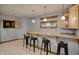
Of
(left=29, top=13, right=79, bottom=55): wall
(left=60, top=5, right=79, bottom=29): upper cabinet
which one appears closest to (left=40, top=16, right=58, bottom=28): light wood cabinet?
(left=29, top=13, right=79, bottom=55): wall

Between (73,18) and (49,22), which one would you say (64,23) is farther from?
(49,22)

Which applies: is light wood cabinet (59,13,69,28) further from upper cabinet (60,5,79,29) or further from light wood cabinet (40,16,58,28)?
light wood cabinet (40,16,58,28)

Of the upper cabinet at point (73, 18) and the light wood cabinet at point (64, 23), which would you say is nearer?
the upper cabinet at point (73, 18)

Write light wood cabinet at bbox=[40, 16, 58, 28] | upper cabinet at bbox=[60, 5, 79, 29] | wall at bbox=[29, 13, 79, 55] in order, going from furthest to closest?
upper cabinet at bbox=[60, 5, 79, 29], light wood cabinet at bbox=[40, 16, 58, 28], wall at bbox=[29, 13, 79, 55]

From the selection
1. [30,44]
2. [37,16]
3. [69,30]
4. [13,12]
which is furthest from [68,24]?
[13,12]

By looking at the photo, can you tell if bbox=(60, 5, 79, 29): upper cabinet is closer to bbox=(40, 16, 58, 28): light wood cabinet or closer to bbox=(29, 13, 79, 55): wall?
bbox=(29, 13, 79, 55): wall

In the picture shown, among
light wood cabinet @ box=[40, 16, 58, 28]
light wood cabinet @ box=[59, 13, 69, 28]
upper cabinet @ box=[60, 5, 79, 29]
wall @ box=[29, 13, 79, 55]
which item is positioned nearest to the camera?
wall @ box=[29, 13, 79, 55]

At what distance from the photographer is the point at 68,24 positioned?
13.5 ft

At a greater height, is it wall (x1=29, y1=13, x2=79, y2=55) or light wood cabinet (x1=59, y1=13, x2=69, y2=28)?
light wood cabinet (x1=59, y1=13, x2=69, y2=28)

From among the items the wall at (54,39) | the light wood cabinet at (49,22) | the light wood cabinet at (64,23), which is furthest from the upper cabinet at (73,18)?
the light wood cabinet at (49,22)

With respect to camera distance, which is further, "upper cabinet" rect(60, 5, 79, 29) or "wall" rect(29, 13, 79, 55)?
"upper cabinet" rect(60, 5, 79, 29)

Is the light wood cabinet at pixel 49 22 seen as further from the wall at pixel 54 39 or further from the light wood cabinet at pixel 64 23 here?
the light wood cabinet at pixel 64 23
